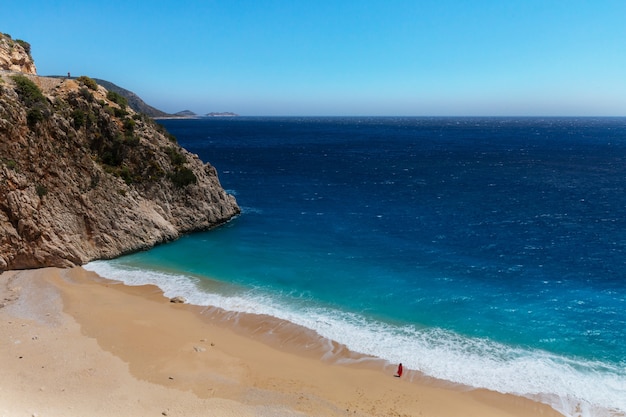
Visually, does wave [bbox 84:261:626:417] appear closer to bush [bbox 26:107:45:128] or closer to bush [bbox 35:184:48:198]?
bush [bbox 35:184:48:198]

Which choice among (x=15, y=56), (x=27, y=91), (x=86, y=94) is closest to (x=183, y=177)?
(x=86, y=94)

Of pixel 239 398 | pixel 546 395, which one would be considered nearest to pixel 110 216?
pixel 239 398

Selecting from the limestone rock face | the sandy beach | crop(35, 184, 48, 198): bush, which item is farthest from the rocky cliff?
the sandy beach

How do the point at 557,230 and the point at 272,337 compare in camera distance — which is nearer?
the point at 272,337

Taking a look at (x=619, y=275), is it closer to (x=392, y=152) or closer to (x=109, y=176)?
(x=109, y=176)

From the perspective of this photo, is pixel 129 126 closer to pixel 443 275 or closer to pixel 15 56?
pixel 15 56

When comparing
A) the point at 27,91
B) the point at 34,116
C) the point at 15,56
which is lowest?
the point at 34,116

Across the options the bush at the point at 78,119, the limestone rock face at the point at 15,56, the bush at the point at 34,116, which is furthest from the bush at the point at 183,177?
the limestone rock face at the point at 15,56
